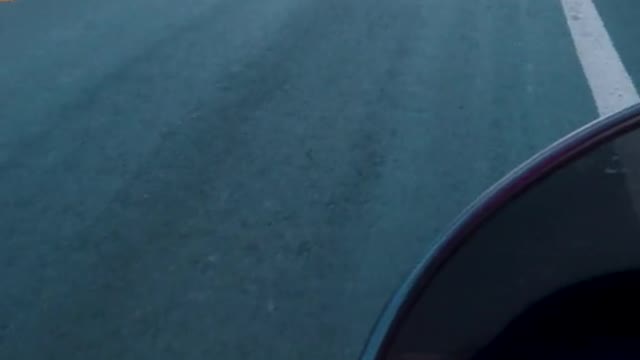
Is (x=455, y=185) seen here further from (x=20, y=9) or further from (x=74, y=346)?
(x=20, y=9)

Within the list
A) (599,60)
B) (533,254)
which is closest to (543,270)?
(533,254)

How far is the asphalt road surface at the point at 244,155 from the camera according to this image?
636cm

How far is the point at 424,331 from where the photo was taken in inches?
97.0

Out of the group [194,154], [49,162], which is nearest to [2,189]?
[49,162]

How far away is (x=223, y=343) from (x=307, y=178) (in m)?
2.57

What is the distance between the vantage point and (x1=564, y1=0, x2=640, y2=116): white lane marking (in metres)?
9.98

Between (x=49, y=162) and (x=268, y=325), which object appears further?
(x=49, y=162)

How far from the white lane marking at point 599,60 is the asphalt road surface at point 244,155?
0.10m

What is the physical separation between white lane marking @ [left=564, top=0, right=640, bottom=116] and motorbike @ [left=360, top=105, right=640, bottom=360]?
19.5 feet

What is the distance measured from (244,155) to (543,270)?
659 centimetres

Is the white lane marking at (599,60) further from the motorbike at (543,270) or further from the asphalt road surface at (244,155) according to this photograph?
the motorbike at (543,270)

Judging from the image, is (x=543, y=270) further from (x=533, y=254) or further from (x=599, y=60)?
(x=599, y=60)

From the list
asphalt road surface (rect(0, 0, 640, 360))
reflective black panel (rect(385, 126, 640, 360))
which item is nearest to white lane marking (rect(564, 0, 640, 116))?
asphalt road surface (rect(0, 0, 640, 360))

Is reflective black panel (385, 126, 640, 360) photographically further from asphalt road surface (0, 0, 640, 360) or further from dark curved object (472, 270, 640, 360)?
asphalt road surface (0, 0, 640, 360)
